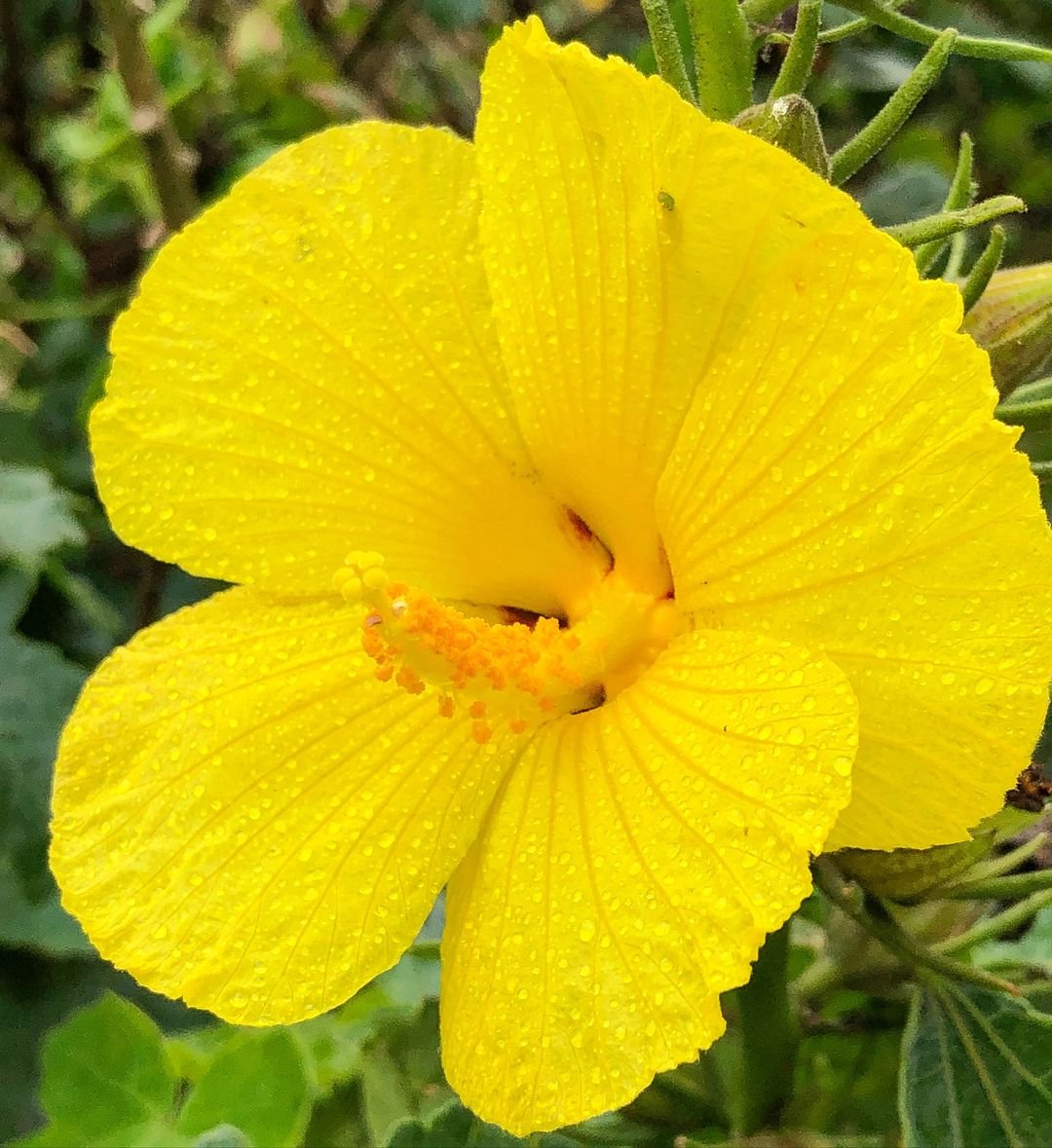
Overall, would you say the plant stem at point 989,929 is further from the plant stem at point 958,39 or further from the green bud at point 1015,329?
the plant stem at point 958,39

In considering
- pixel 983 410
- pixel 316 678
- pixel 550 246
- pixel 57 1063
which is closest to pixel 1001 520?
pixel 983 410

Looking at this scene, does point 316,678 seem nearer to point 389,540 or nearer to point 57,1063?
point 389,540

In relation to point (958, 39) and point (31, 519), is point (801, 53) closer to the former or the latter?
point (958, 39)

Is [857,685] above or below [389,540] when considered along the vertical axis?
above

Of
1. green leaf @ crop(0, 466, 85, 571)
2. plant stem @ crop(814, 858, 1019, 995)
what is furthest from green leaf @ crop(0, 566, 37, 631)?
plant stem @ crop(814, 858, 1019, 995)

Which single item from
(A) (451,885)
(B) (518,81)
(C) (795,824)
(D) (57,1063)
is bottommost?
(D) (57,1063)

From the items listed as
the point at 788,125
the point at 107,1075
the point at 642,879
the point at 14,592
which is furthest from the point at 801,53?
the point at 14,592
